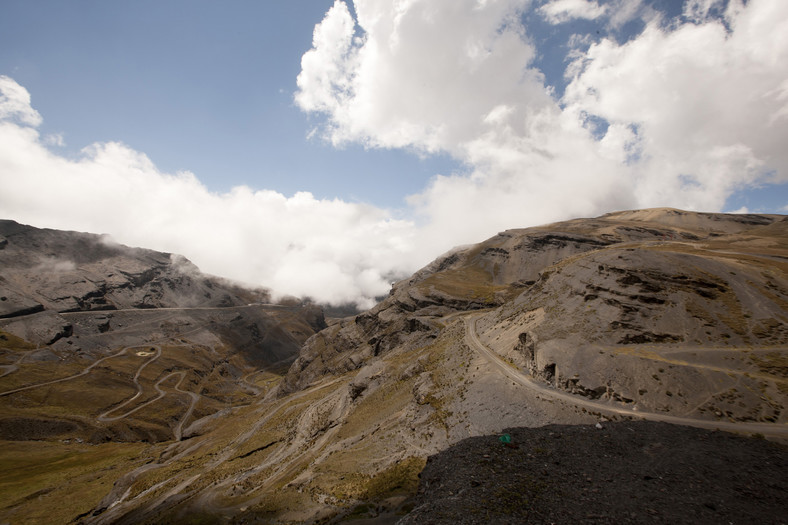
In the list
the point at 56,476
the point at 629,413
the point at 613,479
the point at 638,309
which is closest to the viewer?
the point at 613,479

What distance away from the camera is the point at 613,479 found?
2003 cm

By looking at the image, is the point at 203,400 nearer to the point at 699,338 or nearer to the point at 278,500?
the point at 278,500

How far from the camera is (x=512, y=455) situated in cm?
2434

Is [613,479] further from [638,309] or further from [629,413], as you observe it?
[638,309]

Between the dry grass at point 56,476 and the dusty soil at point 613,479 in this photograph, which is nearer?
the dusty soil at point 613,479

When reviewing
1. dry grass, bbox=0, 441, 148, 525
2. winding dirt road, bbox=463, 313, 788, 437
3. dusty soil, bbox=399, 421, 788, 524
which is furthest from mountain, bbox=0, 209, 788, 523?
dusty soil, bbox=399, 421, 788, 524

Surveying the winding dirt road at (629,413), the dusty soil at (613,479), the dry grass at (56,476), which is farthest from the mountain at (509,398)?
the dusty soil at (613,479)

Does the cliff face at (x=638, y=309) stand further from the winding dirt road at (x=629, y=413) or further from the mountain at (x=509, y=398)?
the winding dirt road at (x=629, y=413)

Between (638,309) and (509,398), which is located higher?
(638,309)

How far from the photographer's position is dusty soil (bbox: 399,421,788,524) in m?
17.1

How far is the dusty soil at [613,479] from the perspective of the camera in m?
17.1

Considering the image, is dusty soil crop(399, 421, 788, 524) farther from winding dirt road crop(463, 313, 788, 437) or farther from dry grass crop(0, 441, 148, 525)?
dry grass crop(0, 441, 148, 525)

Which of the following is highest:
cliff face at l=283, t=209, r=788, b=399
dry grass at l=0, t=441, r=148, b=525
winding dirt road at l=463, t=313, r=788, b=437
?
cliff face at l=283, t=209, r=788, b=399

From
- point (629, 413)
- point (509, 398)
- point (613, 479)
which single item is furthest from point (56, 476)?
point (629, 413)
